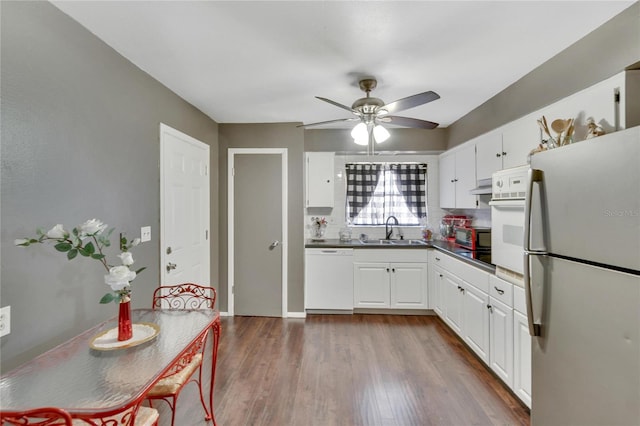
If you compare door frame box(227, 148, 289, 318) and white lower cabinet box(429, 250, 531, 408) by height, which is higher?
door frame box(227, 148, 289, 318)

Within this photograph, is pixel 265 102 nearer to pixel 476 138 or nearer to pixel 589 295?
pixel 476 138

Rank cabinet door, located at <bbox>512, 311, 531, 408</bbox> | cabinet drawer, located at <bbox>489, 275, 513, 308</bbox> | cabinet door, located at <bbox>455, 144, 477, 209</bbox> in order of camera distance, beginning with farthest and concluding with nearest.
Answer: cabinet door, located at <bbox>455, 144, 477, 209</bbox>, cabinet drawer, located at <bbox>489, 275, 513, 308</bbox>, cabinet door, located at <bbox>512, 311, 531, 408</bbox>

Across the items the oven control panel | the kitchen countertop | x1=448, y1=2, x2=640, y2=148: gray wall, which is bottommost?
the kitchen countertop

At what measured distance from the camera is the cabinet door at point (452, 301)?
9.47 ft

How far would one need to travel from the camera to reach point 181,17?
1579 millimetres

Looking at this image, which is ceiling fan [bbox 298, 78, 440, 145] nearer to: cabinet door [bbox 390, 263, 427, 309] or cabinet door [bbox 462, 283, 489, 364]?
cabinet door [bbox 462, 283, 489, 364]

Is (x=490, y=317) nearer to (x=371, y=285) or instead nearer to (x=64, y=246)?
(x=371, y=285)

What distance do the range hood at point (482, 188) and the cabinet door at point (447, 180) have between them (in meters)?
0.62

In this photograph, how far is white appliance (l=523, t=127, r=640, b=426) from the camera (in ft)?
3.30

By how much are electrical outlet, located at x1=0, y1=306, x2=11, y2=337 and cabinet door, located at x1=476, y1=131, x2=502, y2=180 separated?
343 cm

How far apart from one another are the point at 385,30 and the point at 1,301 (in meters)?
2.30

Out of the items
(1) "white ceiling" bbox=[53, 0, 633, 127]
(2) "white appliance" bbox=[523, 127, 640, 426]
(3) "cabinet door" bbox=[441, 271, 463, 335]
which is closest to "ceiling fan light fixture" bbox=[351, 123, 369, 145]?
(1) "white ceiling" bbox=[53, 0, 633, 127]

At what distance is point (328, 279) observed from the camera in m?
3.68

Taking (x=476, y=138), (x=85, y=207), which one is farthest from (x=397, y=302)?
(x=85, y=207)
